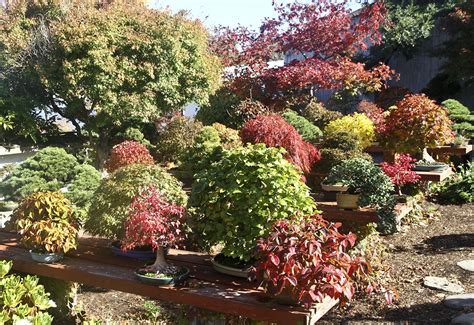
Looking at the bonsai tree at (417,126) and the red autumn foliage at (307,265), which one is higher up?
the bonsai tree at (417,126)

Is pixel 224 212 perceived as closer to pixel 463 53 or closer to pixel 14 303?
pixel 14 303

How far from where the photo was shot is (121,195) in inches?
146

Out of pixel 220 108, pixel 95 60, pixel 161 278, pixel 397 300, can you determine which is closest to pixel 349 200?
pixel 397 300

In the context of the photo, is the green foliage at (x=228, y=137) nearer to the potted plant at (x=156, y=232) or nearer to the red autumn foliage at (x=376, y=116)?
the red autumn foliage at (x=376, y=116)

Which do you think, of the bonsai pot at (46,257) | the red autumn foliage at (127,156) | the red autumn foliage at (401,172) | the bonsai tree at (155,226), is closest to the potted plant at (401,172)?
the red autumn foliage at (401,172)

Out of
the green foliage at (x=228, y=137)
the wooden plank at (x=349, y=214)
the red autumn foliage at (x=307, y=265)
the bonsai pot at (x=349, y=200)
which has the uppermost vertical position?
the green foliage at (x=228, y=137)

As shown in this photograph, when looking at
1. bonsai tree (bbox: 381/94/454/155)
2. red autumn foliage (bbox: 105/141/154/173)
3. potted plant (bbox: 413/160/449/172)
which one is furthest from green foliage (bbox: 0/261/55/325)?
potted plant (bbox: 413/160/449/172)

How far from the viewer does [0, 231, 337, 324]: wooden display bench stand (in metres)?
2.72

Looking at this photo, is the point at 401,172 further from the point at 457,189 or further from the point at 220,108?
the point at 220,108

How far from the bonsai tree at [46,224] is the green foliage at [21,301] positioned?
229 mm

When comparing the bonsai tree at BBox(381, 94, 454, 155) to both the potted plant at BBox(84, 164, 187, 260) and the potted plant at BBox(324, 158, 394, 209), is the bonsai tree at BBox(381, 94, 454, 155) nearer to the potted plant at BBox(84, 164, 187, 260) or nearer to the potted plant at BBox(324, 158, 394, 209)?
the potted plant at BBox(324, 158, 394, 209)

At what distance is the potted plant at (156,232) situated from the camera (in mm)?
3164

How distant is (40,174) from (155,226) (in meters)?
2.78

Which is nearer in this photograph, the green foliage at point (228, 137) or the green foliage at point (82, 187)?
the green foliage at point (82, 187)
